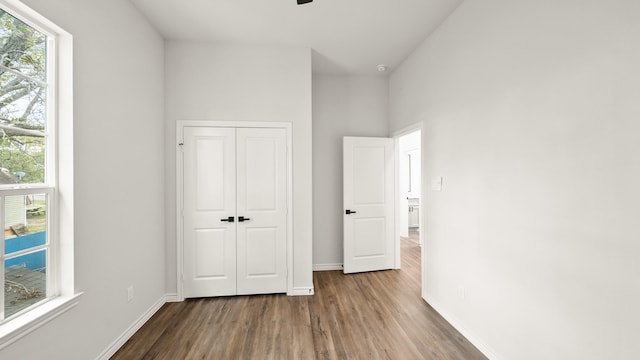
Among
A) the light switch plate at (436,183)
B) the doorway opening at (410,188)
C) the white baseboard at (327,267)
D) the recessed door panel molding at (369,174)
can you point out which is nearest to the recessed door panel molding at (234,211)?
the white baseboard at (327,267)

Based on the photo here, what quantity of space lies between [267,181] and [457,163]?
81.9 inches

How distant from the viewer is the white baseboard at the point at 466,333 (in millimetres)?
1961

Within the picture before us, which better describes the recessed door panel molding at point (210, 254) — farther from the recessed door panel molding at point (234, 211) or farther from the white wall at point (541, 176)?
the white wall at point (541, 176)

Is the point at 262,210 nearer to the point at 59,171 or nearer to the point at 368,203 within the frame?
the point at 368,203

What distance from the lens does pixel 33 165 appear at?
1.53 metres

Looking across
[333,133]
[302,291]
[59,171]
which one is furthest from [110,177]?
[333,133]

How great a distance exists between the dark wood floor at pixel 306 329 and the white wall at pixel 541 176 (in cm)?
39

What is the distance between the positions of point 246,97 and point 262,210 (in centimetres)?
138

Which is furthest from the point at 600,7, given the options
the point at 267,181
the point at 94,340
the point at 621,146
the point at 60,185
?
the point at 94,340

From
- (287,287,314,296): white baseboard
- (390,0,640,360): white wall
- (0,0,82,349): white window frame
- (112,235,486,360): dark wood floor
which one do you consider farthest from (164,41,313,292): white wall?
(390,0,640,360): white wall

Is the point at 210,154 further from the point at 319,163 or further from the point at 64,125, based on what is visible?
the point at 319,163

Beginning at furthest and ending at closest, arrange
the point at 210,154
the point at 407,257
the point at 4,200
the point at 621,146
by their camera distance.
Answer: the point at 407,257 → the point at 210,154 → the point at 4,200 → the point at 621,146

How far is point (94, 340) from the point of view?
184 cm

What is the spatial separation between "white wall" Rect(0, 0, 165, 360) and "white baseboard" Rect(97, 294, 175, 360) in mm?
40
